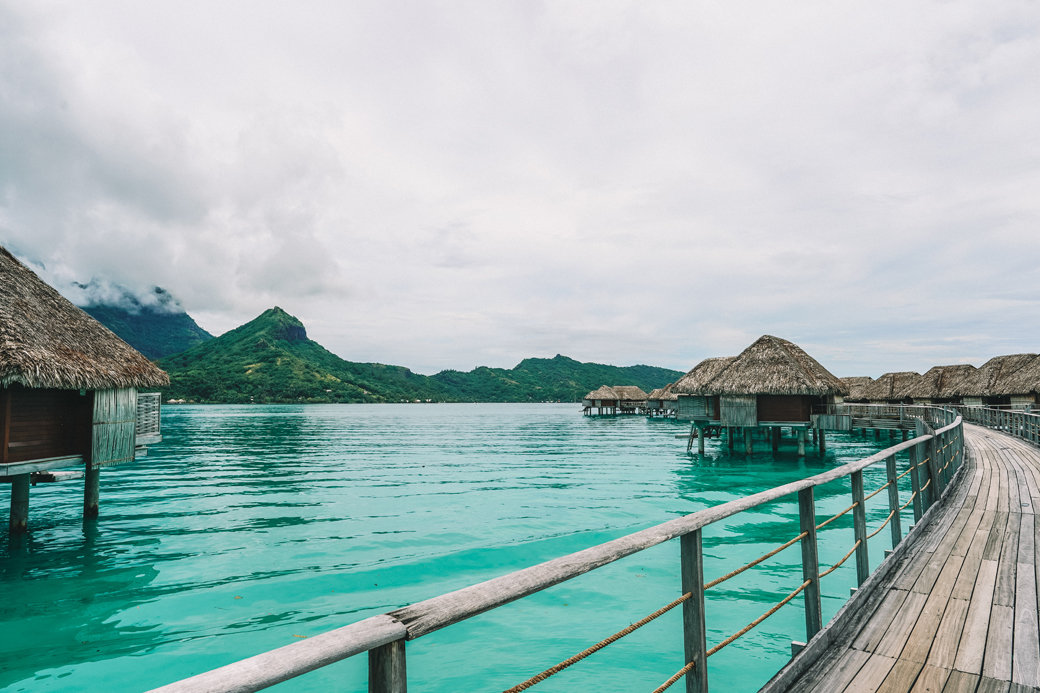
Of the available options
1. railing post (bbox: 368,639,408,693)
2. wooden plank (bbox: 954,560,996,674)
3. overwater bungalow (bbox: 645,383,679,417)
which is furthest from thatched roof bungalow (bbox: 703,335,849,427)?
overwater bungalow (bbox: 645,383,679,417)

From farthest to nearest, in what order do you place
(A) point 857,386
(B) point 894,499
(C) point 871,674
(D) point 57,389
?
1. (A) point 857,386
2. (D) point 57,389
3. (B) point 894,499
4. (C) point 871,674

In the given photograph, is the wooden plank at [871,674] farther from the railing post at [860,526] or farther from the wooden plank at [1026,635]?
the railing post at [860,526]

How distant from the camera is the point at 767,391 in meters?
26.6

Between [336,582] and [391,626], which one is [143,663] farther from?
[391,626]

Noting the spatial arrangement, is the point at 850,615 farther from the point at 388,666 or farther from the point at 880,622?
the point at 388,666

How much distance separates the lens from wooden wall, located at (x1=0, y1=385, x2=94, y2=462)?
432 inches

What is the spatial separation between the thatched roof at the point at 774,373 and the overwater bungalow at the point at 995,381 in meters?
13.7

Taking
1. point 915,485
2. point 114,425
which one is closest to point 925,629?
point 915,485

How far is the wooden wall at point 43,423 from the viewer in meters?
11.0

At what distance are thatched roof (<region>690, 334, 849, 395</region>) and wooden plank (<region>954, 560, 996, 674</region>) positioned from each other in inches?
910

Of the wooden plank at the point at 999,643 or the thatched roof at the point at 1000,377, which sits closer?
the wooden plank at the point at 999,643

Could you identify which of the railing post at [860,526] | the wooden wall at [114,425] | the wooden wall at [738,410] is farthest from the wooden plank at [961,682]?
the wooden wall at [738,410]

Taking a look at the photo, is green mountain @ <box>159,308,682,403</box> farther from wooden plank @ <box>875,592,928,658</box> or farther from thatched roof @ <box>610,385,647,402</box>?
wooden plank @ <box>875,592,928,658</box>

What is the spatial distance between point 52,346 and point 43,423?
5.68 feet
